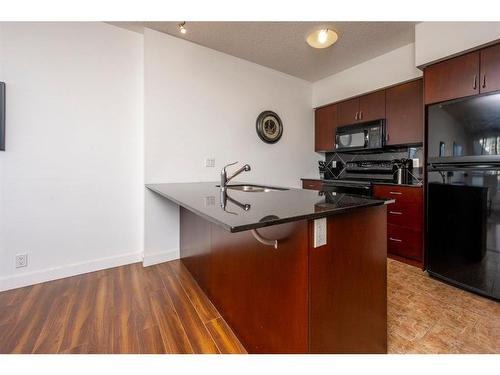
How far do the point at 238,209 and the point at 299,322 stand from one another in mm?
548

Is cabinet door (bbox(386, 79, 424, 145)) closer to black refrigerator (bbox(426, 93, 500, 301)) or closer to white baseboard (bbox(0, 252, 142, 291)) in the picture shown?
black refrigerator (bbox(426, 93, 500, 301))

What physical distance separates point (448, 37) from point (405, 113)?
844 millimetres

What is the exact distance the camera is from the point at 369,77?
3.20 metres

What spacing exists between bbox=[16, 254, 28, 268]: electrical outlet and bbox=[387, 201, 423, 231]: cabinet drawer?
364cm

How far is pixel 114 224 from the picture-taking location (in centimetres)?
253

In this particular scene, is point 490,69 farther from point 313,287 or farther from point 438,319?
point 313,287

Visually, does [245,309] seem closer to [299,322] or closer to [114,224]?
[299,322]

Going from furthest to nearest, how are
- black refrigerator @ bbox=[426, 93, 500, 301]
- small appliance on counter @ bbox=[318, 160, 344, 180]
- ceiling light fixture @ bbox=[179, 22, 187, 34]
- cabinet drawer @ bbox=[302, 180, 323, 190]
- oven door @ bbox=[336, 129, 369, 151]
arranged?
small appliance on counter @ bbox=[318, 160, 344, 180] → cabinet drawer @ bbox=[302, 180, 323, 190] → oven door @ bbox=[336, 129, 369, 151] → ceiling light fixture @ bbox=[179, 22, 187, 34] → black refrigerator @ bbox=[426, 93, 500, 301]

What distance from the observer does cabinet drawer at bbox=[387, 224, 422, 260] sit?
253cm

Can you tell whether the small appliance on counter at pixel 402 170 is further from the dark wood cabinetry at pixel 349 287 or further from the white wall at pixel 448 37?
the dark wood cabinetry at pixel 349 287

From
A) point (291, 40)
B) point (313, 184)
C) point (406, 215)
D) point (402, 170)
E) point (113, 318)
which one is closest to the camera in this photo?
point (113, 318)

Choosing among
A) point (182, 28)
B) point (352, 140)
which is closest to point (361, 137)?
point (352, 140)

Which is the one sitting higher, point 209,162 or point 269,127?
point 269,127

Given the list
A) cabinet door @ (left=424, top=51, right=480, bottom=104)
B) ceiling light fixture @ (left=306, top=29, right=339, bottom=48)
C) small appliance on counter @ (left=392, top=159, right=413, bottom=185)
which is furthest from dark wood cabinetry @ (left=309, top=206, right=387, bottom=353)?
small appliance on counter @ (left=392, top=159, right=413, bottom=185)
